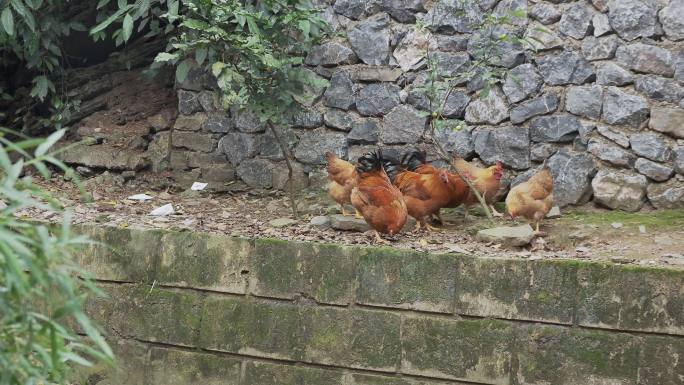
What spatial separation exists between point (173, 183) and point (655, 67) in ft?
11.7

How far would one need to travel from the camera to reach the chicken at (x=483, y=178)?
19.1 feet

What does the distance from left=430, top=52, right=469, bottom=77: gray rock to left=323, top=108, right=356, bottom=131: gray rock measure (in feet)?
2.41

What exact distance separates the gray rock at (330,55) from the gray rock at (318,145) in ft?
1.63

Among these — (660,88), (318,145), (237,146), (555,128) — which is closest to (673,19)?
(660,88)

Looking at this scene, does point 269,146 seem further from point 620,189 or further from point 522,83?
point 620,189

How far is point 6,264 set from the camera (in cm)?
220

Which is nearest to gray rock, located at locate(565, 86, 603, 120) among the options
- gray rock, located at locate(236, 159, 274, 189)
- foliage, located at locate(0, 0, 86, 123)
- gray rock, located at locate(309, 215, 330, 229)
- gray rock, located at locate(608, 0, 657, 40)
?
gray rock, located at locate(608, 0, 657, 40)

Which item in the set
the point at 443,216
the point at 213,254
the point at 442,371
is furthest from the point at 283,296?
the point at 443,216

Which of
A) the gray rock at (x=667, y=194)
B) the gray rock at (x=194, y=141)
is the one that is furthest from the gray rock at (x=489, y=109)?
the gray rock at (x=194, y=141)

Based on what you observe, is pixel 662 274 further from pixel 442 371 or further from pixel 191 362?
pixel 191 362

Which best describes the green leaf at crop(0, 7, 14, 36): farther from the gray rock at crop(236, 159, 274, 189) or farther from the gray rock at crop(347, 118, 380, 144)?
the gray rock at crop(347, 118, 380, 144)

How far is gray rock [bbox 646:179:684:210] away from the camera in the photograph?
575 centimetres

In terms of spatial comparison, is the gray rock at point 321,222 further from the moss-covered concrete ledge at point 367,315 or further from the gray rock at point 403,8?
the gray rock at point 403,8

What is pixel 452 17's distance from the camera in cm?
625
